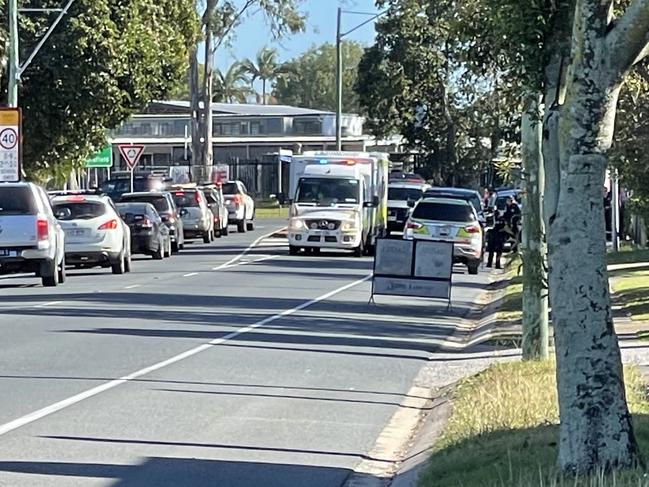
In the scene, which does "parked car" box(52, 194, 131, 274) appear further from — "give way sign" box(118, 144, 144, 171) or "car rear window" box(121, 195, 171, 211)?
"give way sign" box(118, 144, 144, 171)

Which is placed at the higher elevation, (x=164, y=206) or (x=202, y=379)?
(x=164, y=206)

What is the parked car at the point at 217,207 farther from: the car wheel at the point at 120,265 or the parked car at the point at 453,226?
the car wheel at the point at 120,265

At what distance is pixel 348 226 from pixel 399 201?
38.2ft

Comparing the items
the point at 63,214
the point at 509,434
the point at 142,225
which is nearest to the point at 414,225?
the point at 142,225

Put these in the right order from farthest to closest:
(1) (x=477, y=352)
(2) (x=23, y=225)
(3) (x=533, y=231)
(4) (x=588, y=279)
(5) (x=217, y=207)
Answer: (5) (x=217, y=207)
(2) (x=23, y=225)
(1) (x=477, y=352)
(3) (x=533, y=231)
(4) (x=588, y=279)

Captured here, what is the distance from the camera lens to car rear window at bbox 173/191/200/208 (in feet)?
153

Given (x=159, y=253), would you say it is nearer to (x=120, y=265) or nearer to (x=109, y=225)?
(x=120, y=265)

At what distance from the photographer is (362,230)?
1544 inches

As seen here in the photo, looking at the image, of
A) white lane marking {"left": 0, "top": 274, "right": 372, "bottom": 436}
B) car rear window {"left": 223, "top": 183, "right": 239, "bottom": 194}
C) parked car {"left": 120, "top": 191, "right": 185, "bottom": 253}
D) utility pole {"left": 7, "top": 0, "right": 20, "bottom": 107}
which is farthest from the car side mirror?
car rear window {"left": 223, "top": 183, "right": 239, "bottom": 194}

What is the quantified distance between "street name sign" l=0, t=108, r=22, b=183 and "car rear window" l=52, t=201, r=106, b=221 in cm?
280

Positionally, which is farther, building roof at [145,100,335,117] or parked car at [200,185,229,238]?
building roof at [145,100,335,117]

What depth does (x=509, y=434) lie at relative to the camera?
10.1 meters

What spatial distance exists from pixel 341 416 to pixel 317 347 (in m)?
5.00

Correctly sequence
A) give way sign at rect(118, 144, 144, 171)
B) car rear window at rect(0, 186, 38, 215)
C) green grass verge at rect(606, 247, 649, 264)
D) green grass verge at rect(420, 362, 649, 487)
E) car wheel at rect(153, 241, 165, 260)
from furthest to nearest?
give way sign at rect(118, 144, 144, 171) < car wheel at rect(153, 241, 165, 260) < green grass verge at rect(606, 247, 649, 264) < car rear window at rect(0, 186, 38, 215) < green grass verge at rect(420, 362, 649, 487)
